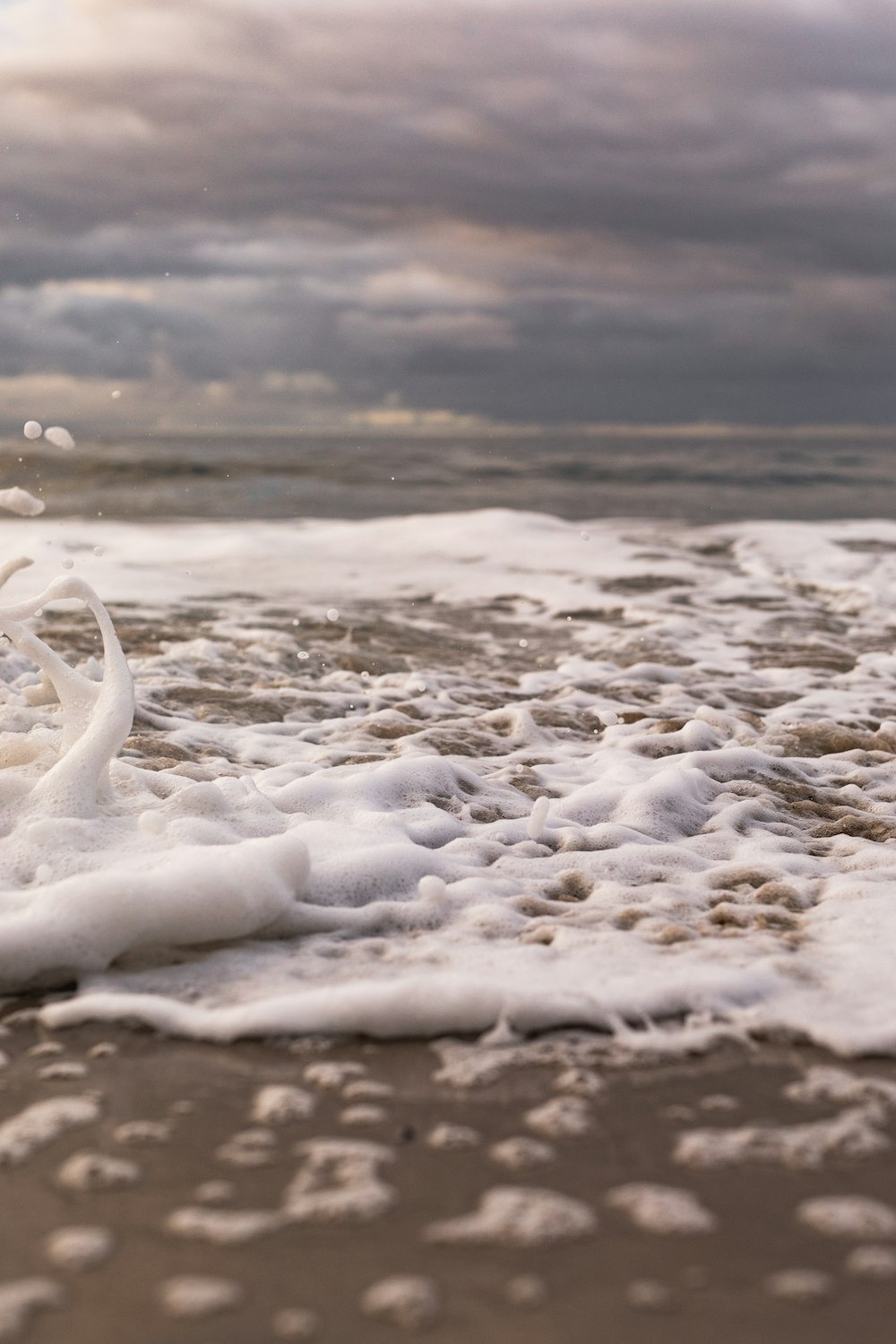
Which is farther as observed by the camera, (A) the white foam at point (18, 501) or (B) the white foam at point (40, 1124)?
(A) the white foam at point (18, 501)

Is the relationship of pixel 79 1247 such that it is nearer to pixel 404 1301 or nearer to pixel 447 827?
pixel 404 1301

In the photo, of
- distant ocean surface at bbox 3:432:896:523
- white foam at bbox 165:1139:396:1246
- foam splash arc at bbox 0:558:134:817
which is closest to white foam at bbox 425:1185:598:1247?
white foam at bbox 165:1139:396:1246

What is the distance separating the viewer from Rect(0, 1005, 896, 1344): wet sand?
1.55 m

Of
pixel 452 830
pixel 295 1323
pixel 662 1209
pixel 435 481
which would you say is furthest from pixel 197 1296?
pixel 435 481

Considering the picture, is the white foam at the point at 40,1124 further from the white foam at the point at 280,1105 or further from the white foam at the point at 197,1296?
the white foam at the point at 197,1296

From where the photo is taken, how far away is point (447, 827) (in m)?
3.55

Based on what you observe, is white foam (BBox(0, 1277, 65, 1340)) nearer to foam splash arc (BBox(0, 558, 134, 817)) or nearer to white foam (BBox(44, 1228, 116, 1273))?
white foam (BBox(44, 1228, 116, 1273))

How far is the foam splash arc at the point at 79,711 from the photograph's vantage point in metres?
A: 3.34

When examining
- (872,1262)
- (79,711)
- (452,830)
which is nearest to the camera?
(872,1262)

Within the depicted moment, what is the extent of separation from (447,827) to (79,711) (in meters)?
1.19

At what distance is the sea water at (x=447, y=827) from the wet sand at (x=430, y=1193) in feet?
0.47

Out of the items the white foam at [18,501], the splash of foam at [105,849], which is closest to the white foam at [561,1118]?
the splash of foam at [105,849]

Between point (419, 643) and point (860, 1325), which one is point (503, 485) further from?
point (860, 1325)

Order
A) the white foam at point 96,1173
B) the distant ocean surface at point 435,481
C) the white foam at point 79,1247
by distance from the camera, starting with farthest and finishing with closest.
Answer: the distant ocean surface at point 435,481
the white foam at point 96,1173
the white foam at point 79,1247
